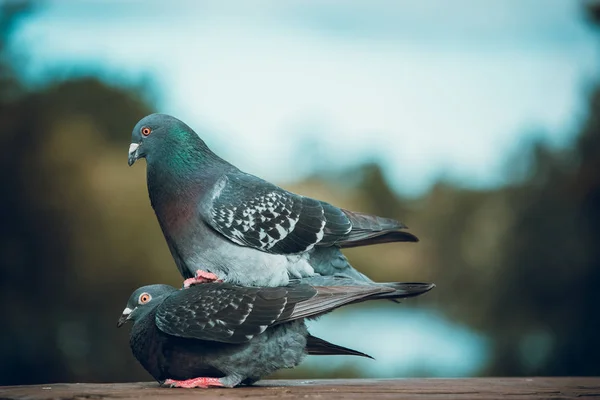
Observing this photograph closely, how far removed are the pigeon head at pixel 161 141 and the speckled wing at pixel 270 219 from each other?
252 millimetres

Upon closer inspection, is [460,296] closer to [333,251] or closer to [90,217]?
[90,217]

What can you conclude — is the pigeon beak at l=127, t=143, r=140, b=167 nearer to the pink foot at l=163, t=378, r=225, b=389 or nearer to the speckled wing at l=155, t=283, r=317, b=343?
the speckled wing at l=155, t=283, r=317, b=343

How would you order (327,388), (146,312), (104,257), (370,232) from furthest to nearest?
(104,257) < (370,232) < (146,312) < (327,388)

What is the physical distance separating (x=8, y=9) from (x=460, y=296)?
600 cm

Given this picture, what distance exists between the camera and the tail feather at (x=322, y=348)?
129 inches

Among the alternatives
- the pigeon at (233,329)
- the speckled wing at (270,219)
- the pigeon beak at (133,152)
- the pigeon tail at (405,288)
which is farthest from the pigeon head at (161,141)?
the pigeon tail at (405,288)

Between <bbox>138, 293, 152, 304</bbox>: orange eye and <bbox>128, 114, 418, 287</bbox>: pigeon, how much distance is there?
0.21 meters

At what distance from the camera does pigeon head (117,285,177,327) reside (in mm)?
3363

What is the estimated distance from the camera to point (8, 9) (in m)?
7.84

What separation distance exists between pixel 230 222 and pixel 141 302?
571 mm

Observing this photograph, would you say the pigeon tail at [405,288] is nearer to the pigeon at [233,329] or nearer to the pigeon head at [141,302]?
the pigeon at [233,329]

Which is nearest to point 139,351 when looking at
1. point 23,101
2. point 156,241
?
point 156,241

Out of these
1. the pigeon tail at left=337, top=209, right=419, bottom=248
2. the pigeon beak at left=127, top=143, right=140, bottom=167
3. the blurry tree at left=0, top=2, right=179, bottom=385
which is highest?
the pigeon beak at left=127, top=143, right=140, bottom=167

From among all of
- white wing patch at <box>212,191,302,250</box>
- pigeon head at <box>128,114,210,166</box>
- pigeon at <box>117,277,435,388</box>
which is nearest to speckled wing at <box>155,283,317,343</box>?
pigeon at <box>117,277,435,388</box>
